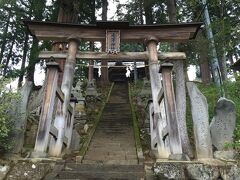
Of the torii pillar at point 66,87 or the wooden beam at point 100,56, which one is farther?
the wooden beam at point 100,56

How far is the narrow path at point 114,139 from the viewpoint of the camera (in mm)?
7850

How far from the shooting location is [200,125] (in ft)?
25.1

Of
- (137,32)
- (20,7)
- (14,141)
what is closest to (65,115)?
(14,141)

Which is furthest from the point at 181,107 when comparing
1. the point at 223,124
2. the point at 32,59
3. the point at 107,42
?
the point at 32,59

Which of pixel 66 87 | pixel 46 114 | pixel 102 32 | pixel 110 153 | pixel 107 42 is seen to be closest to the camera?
pixel 46 114

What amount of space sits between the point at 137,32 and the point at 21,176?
5.71 m

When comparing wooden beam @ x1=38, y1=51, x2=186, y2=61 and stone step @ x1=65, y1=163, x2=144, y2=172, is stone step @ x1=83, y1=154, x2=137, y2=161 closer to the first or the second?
stone step @ x1=65, y1=163, x2=144, y2=172

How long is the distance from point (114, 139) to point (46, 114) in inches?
143

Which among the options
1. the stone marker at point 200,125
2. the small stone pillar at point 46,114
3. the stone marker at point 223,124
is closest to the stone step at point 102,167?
the small stone pillar at point 46,114

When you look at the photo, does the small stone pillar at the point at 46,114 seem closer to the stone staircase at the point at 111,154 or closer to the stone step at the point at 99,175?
the stone staircase at the point at 111,154

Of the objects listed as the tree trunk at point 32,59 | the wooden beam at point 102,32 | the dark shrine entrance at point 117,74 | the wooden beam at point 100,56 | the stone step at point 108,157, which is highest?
the dark shrine entrance at point 117,74

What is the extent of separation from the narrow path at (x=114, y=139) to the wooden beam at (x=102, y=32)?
3.47 m

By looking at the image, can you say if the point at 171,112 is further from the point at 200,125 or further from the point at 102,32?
the point at 102,32

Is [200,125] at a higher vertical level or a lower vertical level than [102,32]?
lower
